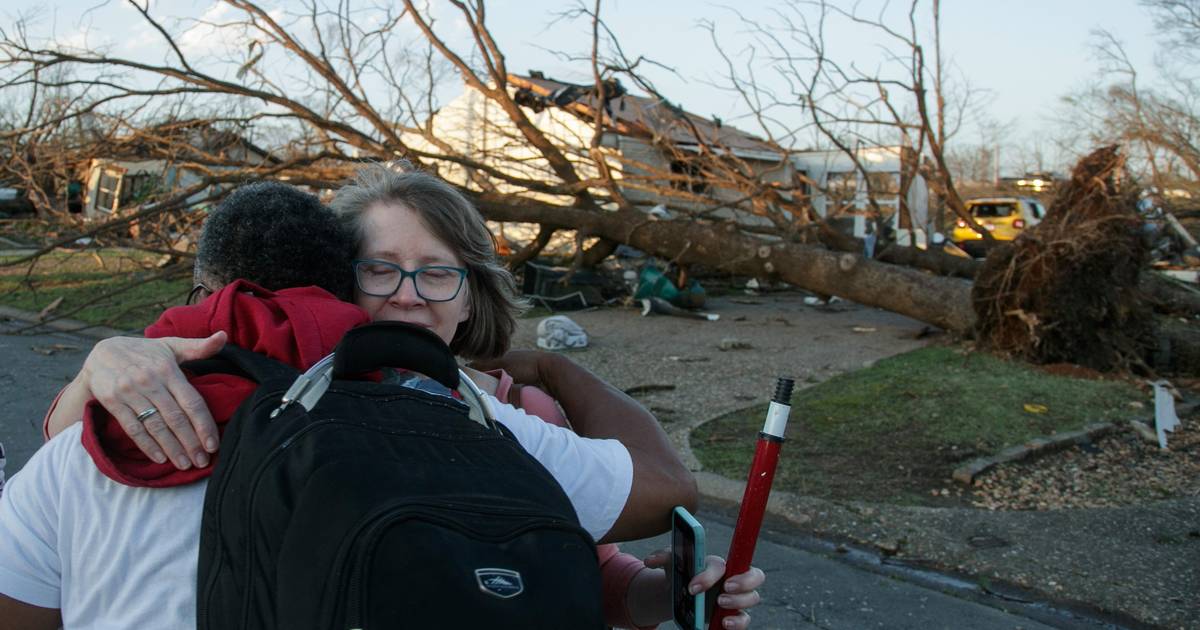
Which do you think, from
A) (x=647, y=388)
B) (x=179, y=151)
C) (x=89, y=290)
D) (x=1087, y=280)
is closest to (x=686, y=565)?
(x=647, y=388)

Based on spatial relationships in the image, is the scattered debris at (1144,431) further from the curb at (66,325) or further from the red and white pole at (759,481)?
the curb at (66,325)

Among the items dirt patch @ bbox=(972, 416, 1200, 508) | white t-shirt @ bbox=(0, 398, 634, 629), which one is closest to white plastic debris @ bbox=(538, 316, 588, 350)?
dirt patch @ bbox=(972, 416, 1200, 508)

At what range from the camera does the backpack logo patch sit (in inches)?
40.6

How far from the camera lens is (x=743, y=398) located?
25.7ft

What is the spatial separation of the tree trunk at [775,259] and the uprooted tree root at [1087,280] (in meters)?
0.84

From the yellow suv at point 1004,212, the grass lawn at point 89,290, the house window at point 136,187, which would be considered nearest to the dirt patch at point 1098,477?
the house window at point 136,187

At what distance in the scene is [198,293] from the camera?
166 centimetres

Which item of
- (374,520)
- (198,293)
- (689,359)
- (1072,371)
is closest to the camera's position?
(374,520)

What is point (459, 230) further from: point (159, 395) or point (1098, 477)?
point (1098, 477)

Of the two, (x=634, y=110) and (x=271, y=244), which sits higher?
(x=634, y=110)

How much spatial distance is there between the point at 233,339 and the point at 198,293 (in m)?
0.37

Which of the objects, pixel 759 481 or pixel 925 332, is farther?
pixel 925 332

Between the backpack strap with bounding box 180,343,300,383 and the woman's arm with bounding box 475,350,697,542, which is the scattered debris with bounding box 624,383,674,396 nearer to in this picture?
the woman's arm with bounding box 475,350,697,542

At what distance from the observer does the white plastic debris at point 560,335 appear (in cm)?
1011
